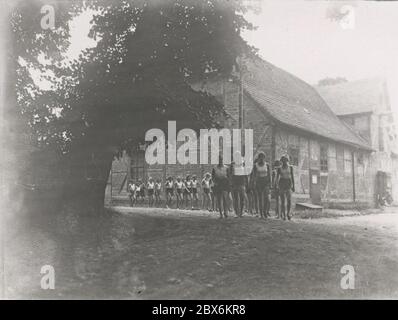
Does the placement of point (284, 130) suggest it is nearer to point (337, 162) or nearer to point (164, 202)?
point (337, 162)

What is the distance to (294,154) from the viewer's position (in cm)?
1299

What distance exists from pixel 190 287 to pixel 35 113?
5.58m

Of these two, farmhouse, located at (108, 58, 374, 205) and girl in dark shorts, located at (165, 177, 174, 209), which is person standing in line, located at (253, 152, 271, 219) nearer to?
farmhouse, located at (108, 58, 374, 205)

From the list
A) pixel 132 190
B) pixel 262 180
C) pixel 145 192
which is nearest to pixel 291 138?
pixel 262 180

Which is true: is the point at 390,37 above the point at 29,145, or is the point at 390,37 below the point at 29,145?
above

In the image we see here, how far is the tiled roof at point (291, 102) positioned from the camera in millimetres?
12980

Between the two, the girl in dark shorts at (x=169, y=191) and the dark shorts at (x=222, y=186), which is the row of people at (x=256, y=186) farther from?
the girl in dark shorts at (x=169, y=191)

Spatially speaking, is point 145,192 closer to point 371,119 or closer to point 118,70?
point 118,70

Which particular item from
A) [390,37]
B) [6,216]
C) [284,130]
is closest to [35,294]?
[6,216]

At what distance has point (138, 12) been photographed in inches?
355

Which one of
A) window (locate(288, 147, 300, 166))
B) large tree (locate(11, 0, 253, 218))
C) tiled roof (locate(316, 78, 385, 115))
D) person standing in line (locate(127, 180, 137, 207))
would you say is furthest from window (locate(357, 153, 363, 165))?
large tree (locate(11, 0, 253, 218))

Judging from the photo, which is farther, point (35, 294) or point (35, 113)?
point (35, 113)

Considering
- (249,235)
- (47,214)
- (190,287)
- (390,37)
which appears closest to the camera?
(190,287)

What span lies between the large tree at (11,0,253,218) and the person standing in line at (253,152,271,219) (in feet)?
6.03
